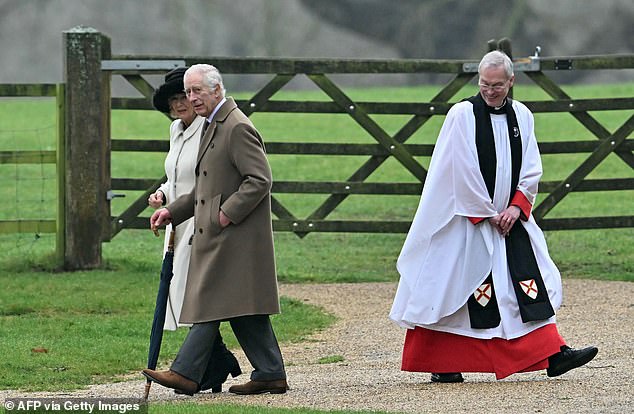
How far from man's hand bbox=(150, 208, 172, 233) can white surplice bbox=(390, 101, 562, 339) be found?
1.45 meters

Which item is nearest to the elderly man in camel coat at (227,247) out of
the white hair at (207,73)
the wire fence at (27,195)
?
the white hair at (207,73)

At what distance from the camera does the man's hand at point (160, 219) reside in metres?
8.08

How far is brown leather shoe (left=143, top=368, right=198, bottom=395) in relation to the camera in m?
7.72

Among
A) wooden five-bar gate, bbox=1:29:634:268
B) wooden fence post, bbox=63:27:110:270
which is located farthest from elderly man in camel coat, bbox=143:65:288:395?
wooden fence post, bbox=63:27:110:270

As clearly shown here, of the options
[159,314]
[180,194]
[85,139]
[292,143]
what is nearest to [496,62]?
[180,194]

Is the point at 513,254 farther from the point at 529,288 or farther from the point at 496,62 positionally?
the point at 496,62

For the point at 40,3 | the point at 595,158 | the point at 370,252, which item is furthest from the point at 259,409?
the point at 40,3

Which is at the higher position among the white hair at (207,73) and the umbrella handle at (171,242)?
the white hair at (207,73)

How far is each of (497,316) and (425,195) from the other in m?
0.85

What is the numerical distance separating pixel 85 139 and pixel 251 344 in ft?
16.4

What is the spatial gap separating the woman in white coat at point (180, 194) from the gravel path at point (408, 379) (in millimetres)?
175

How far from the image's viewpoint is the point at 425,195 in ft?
28.2

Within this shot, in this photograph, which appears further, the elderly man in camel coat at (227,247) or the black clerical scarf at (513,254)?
the black clerical scarf at (513,254)

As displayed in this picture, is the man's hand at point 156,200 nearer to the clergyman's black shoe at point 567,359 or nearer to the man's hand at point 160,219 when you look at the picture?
the man's hand at point 160,219
